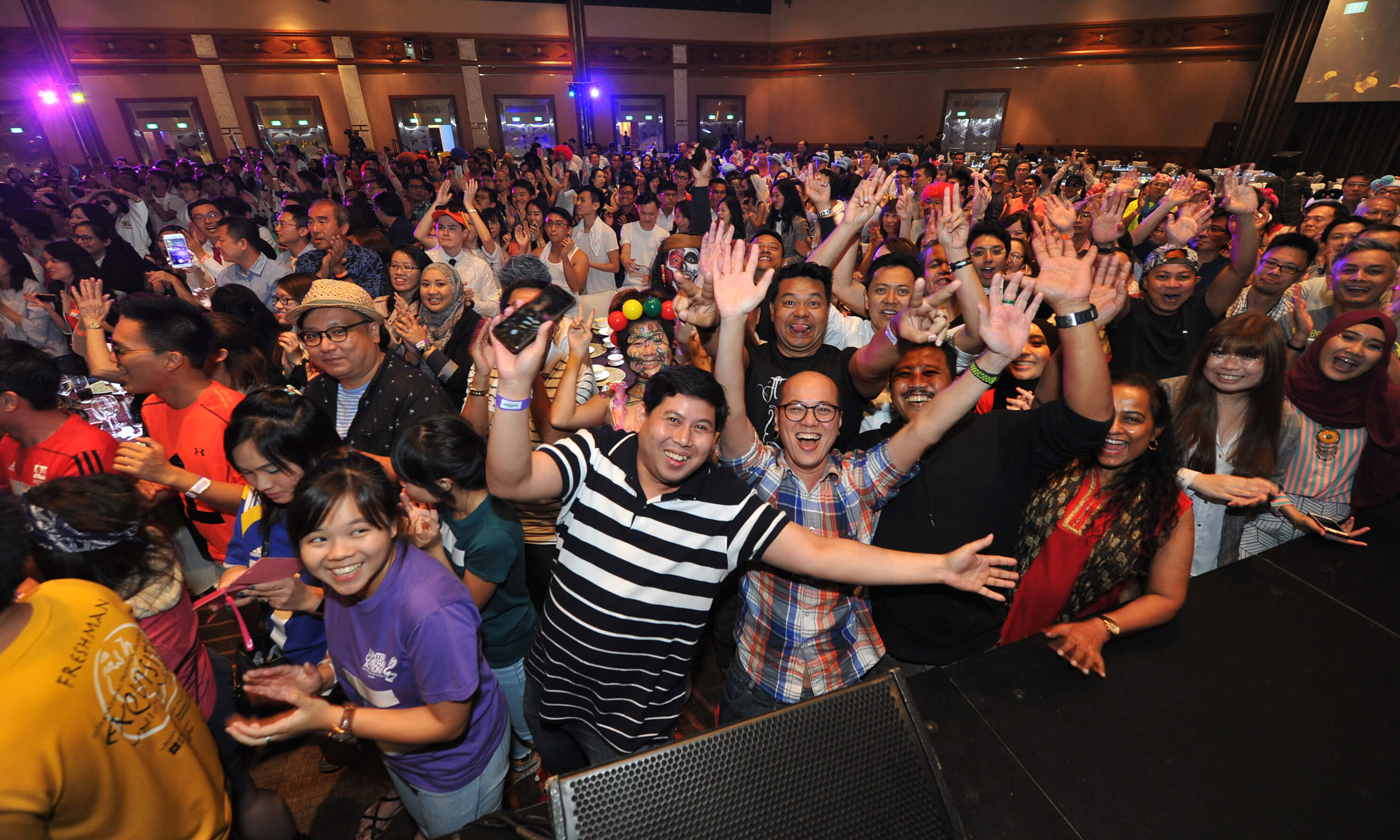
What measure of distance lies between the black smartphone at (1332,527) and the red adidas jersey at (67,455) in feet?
12.6

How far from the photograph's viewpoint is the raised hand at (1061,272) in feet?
5.12

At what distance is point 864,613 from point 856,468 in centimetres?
44

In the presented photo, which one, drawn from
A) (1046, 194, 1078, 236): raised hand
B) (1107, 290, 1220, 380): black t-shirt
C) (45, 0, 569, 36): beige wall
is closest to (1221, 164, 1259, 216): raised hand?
(1107, 290, 1220, 380): black t-shirt

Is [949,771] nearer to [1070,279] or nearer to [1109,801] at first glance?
[1109,801]

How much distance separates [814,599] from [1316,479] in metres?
2.07

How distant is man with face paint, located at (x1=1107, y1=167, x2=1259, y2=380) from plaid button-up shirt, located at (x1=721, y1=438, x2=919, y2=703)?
2.25m

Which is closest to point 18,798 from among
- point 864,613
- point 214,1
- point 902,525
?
point 864,613

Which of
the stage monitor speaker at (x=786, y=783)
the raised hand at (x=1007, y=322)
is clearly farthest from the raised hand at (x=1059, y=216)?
the stage monitor speaker at (x=786, y=783)

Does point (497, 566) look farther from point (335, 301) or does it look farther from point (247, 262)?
point (247, 262)

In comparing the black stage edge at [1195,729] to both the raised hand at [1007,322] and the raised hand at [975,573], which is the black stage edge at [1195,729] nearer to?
the raised hand at [975,573]

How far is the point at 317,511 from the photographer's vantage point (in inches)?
50.8

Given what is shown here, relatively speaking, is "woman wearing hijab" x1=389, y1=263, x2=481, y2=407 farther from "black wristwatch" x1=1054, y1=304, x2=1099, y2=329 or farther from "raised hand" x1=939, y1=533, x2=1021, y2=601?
"black wristwatch" x1=1054, y1=304, x2=1099, y2=329

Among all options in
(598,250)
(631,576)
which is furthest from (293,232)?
(631,576)

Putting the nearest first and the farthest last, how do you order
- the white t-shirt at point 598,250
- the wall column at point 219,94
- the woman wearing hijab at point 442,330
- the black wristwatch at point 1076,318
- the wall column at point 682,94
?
the black wristwatch at point 1076,318, the woman wearing hijab at point 442,330, the white t-shirt at point 598,250, the wall column at point 219,94, the wall column at point 682,94
